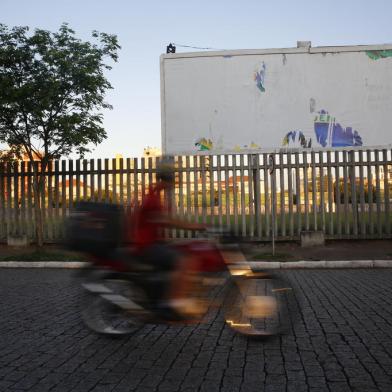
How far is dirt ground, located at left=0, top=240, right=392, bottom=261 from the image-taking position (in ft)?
37.3

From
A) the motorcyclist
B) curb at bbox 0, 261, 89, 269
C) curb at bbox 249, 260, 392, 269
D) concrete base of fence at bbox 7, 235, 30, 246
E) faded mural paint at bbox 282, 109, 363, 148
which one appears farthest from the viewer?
faded mural paint at bbox 282, 109, 363, 148

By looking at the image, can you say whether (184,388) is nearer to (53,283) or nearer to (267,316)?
(267,316)

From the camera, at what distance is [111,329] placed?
180 inches

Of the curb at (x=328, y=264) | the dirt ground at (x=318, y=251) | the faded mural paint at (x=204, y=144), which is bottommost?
the curb at (x=328, y=264)

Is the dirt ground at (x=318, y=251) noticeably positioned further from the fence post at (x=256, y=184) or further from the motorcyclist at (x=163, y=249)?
the motorcyclist at (x=163, y=249)

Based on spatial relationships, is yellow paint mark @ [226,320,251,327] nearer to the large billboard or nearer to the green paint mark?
the large billboard

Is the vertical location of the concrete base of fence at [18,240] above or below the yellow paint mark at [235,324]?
→ above

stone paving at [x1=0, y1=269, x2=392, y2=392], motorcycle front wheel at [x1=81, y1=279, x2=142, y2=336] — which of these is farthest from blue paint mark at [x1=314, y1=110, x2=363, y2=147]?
motorcycle front wheel at [x1=81, y1=279, x2=142, y2=336]

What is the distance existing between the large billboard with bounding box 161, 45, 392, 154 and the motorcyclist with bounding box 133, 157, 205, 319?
43.7 ft

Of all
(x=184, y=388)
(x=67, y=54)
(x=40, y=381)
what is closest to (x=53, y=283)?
(x=40, y=381)

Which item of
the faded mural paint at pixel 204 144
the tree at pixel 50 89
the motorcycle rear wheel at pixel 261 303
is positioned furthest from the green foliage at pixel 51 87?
the motorcycle rear wheel at pixel 261 303

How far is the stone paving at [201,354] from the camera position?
3402 mm

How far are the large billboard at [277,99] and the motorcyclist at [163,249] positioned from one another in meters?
13.3

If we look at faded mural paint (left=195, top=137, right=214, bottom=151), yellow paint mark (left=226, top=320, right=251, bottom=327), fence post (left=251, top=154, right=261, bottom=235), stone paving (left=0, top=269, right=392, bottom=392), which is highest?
faded mural paint (left=195, top=137, right=214, bottom=151)
